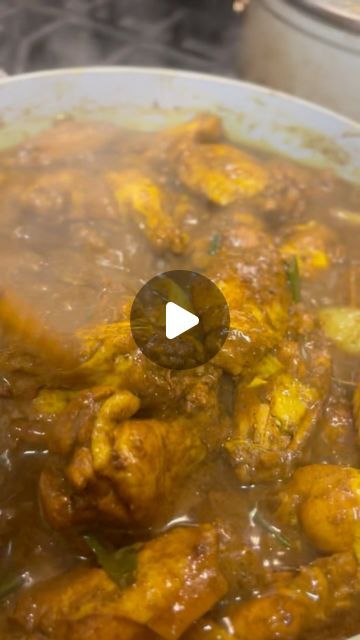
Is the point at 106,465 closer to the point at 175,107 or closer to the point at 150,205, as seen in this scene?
the point at 150,205

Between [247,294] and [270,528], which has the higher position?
[247,294]

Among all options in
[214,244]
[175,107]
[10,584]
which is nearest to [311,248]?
[214,244]

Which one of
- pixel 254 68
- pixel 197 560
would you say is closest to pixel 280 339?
pixel 197 560

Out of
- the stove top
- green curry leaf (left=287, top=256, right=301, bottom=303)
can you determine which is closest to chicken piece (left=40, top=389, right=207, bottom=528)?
green curry leaf (left=287, top=256, right=301, bottom=303)

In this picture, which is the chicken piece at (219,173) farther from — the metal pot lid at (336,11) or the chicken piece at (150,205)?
the metal pot lid at (336,11)

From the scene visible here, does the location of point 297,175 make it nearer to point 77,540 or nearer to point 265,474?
point 265,474

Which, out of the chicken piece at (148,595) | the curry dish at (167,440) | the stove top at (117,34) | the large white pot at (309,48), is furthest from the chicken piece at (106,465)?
the stove top at (117,34)

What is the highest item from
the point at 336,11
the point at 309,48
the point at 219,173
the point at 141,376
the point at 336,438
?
the point at 336,11
